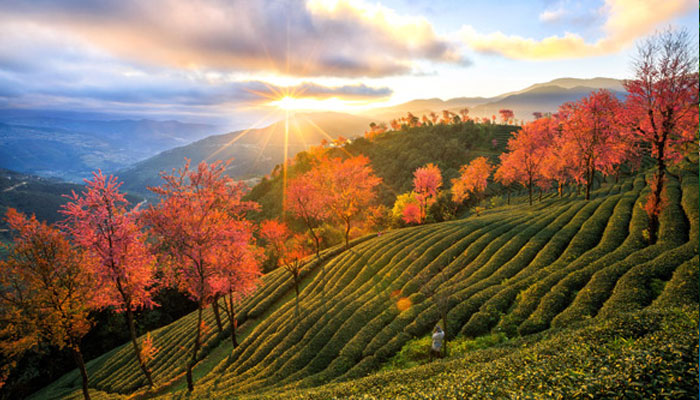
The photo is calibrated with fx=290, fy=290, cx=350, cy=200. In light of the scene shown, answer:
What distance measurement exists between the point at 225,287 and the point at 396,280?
16.7 meters

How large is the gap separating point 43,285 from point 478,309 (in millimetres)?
32671

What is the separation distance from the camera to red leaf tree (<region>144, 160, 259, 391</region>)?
21109 millimetres

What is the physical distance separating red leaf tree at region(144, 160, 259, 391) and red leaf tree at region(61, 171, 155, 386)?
2.07m

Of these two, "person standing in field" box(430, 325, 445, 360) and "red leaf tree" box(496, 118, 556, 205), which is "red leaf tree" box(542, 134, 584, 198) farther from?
"person standing in field" box(430, 325, 445, 360)

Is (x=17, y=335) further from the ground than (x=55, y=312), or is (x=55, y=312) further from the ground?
(x=55, y=312)

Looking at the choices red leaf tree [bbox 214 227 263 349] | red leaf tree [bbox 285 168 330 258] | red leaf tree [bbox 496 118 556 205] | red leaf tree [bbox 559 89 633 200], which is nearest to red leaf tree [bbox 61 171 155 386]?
red leaf tree [bbox 214 227 263 349]

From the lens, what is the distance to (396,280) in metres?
30.4

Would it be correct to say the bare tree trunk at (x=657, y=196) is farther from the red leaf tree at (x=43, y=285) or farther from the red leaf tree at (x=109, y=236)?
the red leaf tree at (x=43, y=285)

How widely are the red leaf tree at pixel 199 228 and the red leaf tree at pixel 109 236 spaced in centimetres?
207

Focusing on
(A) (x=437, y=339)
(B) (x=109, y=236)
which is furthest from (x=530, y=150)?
(B) (x=109, y=236)

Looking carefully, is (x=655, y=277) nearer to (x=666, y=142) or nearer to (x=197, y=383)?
(x=666, y=142)

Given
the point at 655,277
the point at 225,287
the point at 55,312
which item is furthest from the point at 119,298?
the point at 655,277

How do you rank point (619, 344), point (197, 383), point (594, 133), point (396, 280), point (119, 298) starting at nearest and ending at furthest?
point (619, 344) → point (119, 298) → point (197, 383) → point (396, 280) → point (594, 133)

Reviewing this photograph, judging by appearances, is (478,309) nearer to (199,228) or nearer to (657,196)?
(657,196)
